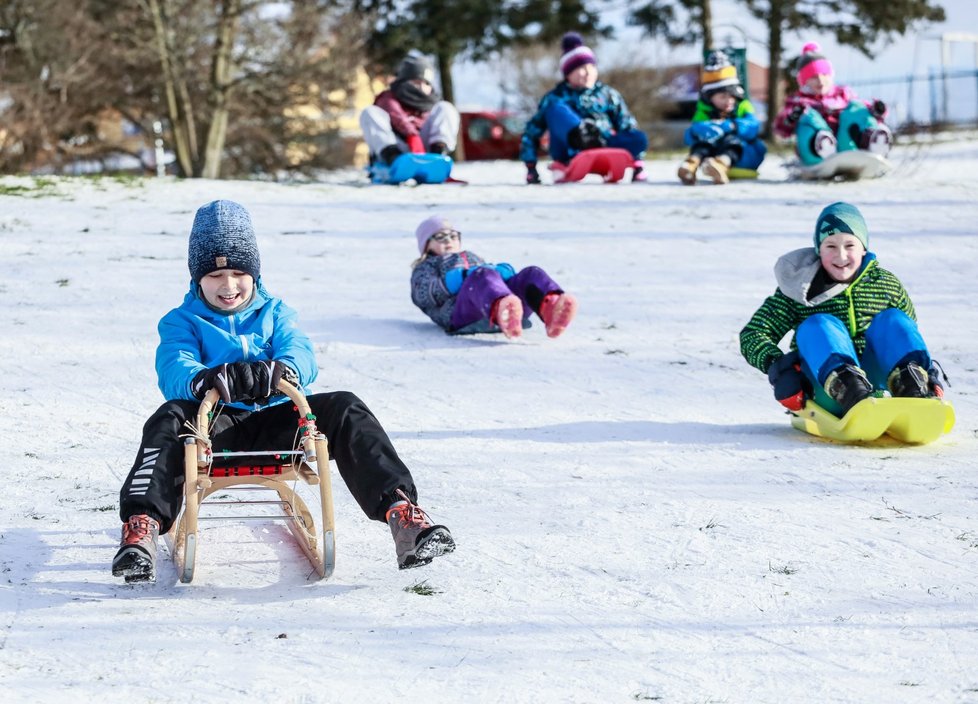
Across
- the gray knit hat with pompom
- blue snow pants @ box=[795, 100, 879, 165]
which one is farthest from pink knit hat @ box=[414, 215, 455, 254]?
blue snow pants @ box=[795, 100, 879, 165]

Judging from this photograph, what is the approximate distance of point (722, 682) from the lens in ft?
9.39

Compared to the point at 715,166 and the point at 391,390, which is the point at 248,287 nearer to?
the point at 391,390

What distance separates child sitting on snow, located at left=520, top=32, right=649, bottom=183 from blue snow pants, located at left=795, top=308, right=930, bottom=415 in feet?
24.1

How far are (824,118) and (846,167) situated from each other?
48cm

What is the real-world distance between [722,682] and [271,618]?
112 centimetres

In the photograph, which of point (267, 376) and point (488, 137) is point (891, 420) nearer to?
point (267, 376)

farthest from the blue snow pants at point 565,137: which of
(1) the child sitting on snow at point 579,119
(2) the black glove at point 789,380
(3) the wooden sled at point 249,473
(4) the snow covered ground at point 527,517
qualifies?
(3) the wooden sled at point 249,473

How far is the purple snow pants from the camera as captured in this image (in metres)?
6.55

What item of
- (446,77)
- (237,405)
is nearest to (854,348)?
(237,405)

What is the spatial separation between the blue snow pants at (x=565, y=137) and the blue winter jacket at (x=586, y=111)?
0.18 ft

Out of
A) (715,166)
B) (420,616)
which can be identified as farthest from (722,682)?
(715,166)

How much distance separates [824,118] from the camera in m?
11.5

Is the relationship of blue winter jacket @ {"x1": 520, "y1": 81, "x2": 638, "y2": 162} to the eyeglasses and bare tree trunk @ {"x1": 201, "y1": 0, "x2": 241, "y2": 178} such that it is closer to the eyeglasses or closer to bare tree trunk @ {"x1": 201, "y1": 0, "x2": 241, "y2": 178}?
the eyeglasses

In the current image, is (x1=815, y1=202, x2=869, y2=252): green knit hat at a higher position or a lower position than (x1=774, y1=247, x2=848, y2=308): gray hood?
higher
